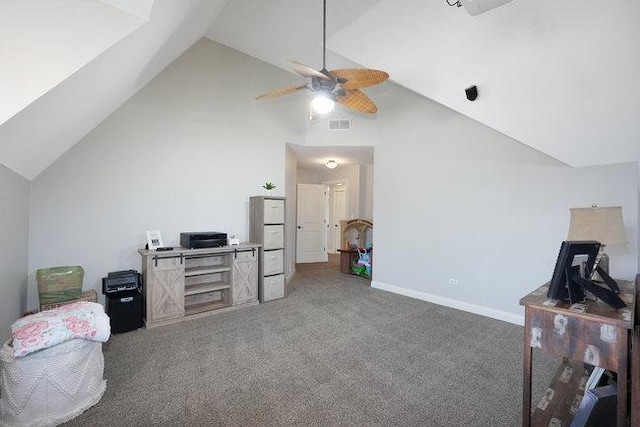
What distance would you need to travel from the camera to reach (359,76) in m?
2.30

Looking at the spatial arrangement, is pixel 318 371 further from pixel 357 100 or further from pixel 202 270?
pixel 357 100

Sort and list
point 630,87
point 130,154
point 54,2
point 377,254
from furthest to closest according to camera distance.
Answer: point 377,254
point 130,154
point 630,87
point 54,2

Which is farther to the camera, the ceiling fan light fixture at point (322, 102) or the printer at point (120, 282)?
the printer at point (120, 282)

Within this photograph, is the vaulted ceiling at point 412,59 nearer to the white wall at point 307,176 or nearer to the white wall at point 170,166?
the white wall at point 170,166

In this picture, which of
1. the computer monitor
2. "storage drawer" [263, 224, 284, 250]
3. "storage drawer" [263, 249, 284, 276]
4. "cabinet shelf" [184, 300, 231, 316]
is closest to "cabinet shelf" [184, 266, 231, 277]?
"cabinet shelf" [184, 300, 231, 316]

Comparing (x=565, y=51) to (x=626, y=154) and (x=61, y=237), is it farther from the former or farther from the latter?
(x=61, y=237)

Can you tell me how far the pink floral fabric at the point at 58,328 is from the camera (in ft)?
5.49

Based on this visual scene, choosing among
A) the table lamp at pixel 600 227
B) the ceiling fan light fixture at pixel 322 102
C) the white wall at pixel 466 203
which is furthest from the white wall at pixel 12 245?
the table lamp at pixel 600 227

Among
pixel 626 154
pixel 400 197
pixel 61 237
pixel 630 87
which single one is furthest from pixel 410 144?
pixel 61 237

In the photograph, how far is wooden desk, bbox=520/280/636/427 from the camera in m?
1.33

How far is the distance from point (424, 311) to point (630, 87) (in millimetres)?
2944

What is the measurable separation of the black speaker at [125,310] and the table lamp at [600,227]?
4180mm

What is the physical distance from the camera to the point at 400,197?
14.9ft

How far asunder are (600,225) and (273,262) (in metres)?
3.57
